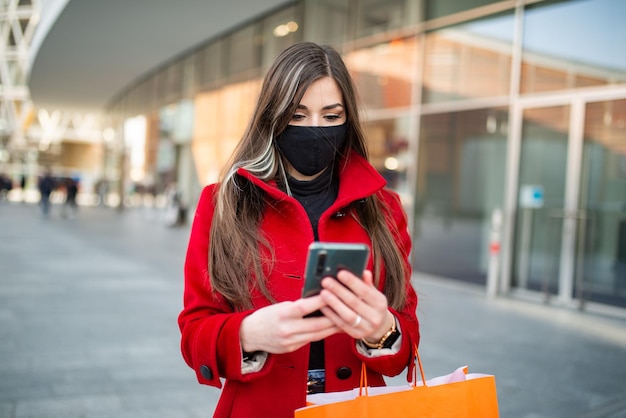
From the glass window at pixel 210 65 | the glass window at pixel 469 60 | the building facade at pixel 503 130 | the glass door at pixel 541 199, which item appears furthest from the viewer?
the glass window at pixel 210 65

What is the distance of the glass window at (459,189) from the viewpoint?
9.07 metres

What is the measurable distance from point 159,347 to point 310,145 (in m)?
4.09

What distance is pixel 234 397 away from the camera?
154 centimetres

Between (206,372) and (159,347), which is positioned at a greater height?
(206,372)

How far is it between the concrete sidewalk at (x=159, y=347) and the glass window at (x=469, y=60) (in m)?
3.13

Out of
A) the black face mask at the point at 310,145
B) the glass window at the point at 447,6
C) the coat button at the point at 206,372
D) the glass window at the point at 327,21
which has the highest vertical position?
the glass window at the point at 327,21

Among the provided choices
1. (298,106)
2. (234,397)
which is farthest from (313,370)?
(298,106)

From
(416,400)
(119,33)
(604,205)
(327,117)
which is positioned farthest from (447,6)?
(119,33)

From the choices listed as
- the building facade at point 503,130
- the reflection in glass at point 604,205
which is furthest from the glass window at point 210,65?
the reflection in glass at point 604,205

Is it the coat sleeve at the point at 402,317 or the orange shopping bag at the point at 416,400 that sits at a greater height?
the coat sleeve at the point at 402,317

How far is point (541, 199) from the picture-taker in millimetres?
8328

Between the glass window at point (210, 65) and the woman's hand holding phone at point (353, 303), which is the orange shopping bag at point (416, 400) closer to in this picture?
the woman's hand holding phone at point (353, 303)

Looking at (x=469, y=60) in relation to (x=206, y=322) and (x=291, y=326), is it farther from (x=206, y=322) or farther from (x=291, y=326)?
(x=291, y=326)

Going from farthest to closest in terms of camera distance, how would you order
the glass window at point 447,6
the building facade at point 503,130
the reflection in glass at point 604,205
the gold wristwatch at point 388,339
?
1. the glass window at point 447,6
2. the building facade at point 503,130
3. the reflection in glass at point 604,205
4. the gold wristwatch at point 388,339
